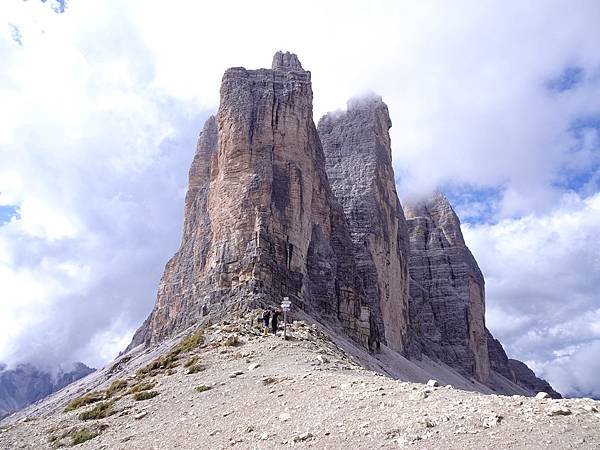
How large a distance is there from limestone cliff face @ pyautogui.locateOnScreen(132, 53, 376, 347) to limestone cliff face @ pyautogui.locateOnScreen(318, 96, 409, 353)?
620 inches

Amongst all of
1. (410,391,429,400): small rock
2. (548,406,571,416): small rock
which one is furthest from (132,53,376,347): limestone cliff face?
(548,406,571,416): small rock

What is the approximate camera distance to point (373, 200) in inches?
3182

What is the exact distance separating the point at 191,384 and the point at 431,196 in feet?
377

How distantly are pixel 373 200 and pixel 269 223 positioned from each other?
38.6 meters

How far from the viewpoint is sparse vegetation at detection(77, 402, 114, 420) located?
847 inches

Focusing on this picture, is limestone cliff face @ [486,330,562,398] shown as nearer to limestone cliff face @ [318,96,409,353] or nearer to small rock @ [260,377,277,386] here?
limestone cliff face @ [318,96,409,353]

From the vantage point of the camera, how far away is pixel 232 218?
45.5 metres

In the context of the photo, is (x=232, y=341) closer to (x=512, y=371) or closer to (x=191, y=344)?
(x=191, y=344)

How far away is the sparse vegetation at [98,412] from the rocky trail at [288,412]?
0.15 ft

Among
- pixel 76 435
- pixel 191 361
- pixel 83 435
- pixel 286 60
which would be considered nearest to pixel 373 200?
pixel 286 60

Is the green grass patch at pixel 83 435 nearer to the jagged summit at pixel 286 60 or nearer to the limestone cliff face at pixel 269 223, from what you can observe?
the limestone cliff face at pixel 269 223

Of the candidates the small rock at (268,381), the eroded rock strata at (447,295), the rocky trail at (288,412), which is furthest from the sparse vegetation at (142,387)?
the eroded rock strata at (447,295)

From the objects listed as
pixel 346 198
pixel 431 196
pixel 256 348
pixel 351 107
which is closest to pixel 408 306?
pixel 346 198

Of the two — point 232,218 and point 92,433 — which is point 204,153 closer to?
point 232,218
